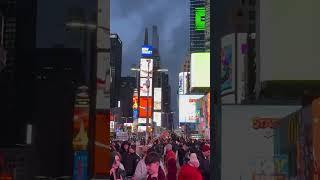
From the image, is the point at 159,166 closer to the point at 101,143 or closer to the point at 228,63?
the point at 101,143

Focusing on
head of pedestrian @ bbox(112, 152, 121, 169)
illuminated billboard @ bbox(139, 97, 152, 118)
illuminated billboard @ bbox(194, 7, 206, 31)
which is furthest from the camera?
illuminated billboard @ bbox(194, 7, 206, 31)

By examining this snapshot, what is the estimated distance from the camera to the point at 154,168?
1320 cm

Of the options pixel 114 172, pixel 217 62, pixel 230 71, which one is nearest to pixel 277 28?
pixel 230 71

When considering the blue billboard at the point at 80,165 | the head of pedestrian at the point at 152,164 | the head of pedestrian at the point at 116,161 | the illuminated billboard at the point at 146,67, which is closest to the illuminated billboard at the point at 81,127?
the blue billboard at the point at 80,165

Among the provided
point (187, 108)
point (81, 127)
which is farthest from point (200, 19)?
point (81, 127)

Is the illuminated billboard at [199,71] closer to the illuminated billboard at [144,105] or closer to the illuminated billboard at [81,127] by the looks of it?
the illuminated billboard at [144,105]

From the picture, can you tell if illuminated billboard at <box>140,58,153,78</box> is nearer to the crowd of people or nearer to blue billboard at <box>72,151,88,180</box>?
the crowd of people

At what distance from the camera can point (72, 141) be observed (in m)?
13.4

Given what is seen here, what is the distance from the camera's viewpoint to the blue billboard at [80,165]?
13.2m

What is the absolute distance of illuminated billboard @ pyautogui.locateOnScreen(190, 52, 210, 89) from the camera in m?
57.2

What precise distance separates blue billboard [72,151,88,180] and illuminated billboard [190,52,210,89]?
1708 inches

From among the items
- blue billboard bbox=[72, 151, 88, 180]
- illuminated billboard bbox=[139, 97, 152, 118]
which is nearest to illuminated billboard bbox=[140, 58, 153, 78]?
illuminated billboard bbox=[139, 97, 152, 118]

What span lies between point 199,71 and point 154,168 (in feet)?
148

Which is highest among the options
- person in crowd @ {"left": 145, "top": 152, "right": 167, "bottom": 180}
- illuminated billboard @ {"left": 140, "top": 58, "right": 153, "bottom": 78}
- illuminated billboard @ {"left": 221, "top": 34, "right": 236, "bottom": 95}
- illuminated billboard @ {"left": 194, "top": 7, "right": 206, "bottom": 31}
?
illuminated billboard @ {"left": 194, "top": 7, "right": 206, "bottom": 31}
